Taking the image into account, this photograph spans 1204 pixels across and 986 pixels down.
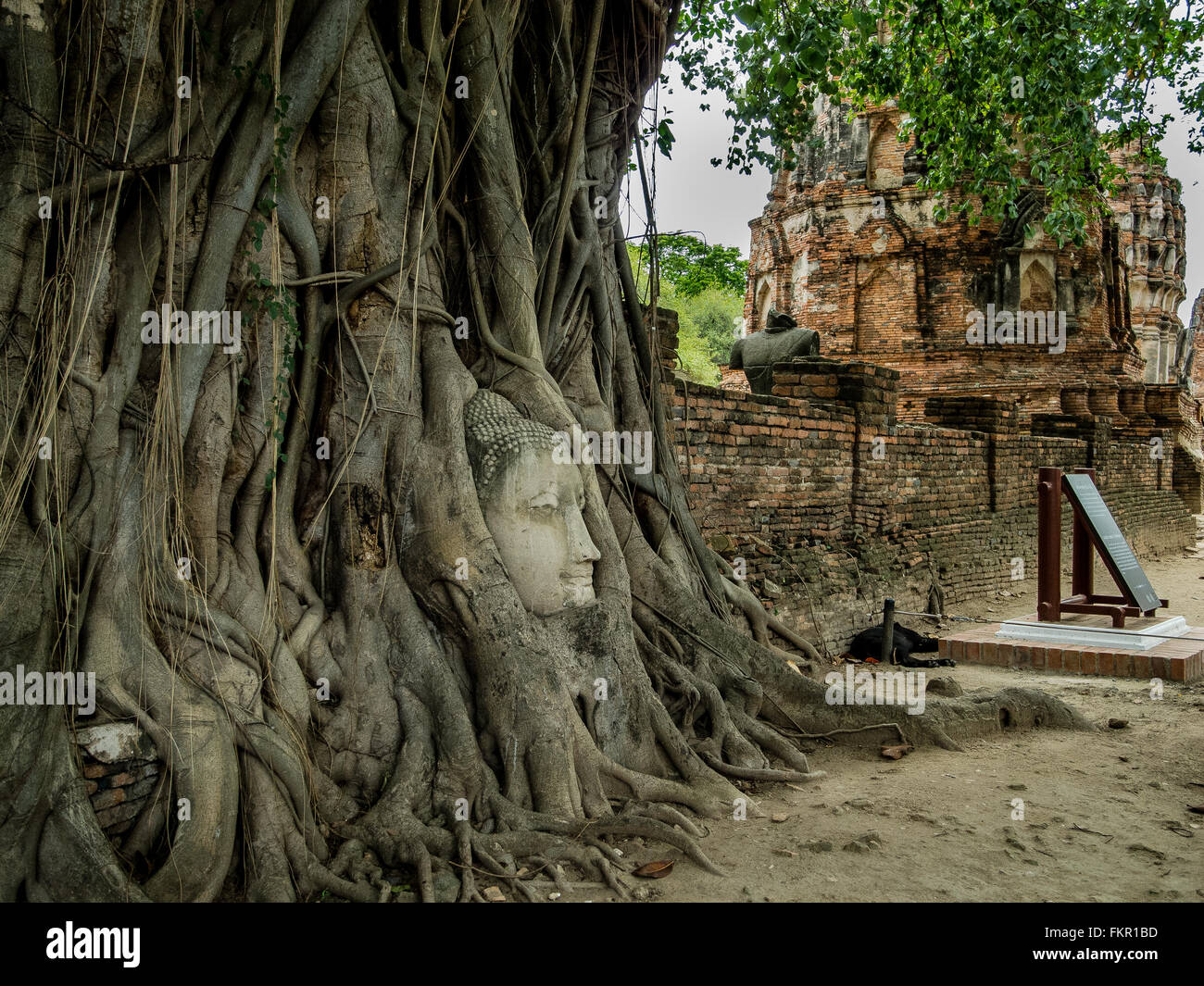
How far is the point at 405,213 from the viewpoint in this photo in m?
3.88

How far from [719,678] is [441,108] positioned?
2672 mm

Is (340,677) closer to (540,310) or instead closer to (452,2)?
(540,310)

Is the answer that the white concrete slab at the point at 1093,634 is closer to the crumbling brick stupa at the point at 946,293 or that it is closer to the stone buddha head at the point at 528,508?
the stone buddha head at the point at 528,508

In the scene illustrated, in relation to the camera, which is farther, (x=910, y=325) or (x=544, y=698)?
(x=910, y=325)

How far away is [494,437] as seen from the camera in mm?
3809

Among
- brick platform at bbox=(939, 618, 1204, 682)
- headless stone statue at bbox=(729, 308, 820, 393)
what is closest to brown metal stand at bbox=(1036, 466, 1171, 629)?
brick platform at bbox=(939, 618, 1204, 682)

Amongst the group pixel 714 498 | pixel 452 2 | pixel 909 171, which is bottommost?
pixel 714 498

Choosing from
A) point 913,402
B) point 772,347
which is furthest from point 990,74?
point 913,402

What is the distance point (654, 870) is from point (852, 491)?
5.68 meters

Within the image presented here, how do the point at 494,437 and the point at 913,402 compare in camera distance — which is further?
the point at 913,402

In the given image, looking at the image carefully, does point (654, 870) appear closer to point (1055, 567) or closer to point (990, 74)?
point (1055, 567)

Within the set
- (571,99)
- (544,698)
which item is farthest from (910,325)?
(544,698)

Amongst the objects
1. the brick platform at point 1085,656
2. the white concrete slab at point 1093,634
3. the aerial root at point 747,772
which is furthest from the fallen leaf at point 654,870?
the white concrete slab at point 1093,634

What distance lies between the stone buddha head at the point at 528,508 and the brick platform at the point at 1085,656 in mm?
3904
